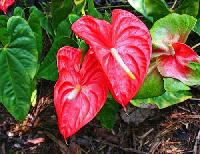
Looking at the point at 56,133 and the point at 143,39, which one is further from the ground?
the point at 143,39

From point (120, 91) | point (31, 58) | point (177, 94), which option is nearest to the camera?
point (120, 91)

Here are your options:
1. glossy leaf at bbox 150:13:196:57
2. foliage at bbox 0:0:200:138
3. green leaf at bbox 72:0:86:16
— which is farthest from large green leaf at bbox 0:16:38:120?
glossy leaf at bbox 150:13:196:57

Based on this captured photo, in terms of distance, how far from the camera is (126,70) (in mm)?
1021

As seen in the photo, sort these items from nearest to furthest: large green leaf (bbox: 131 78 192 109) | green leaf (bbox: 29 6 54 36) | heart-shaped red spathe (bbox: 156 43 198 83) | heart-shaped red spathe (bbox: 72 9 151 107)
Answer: heart-shaped red spathe (bbox: 72 9 151 107)
heart-shaped red spathe (bbox: 156 43 198 83)
large green leaf (bbox: 131 78 192 109)
green leaf (bbox: 29 6 54 36)

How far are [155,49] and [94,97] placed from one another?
0.93 ft

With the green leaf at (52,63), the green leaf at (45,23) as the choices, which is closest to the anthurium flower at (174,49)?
the green leaf at (52,63)

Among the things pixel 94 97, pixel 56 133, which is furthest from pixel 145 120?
pixel 94 97

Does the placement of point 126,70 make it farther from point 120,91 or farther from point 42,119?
point 42,119

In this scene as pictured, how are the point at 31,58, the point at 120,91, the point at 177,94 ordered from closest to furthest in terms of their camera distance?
the point at 120,91, the point at 31,58, the point at 177,94

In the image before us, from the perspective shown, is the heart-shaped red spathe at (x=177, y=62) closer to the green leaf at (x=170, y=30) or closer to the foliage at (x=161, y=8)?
the green leaf at (x=170, y=30)

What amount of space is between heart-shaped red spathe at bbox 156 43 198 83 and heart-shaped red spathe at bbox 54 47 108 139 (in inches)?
8.6

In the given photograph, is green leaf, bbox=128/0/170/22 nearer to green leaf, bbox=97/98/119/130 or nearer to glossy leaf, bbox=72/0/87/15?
glossy leaf, bbox=72/0/87/15

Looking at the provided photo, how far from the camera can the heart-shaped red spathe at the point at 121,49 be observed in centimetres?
103

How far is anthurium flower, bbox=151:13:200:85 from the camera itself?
4.04 ft
